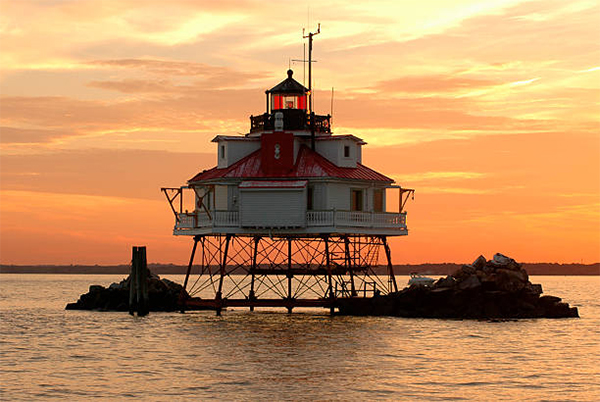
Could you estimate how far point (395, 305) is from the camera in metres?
63.7

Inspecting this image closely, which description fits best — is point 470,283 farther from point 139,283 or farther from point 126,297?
point 126,297

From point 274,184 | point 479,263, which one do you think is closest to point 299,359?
point 274,184

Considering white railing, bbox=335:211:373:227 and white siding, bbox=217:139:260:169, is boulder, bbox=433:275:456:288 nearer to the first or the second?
white railing, bbox=335:211:373:227

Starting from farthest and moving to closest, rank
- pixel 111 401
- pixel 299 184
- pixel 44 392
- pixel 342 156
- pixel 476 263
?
pixel 476 263 → pixel 342 156 → pixel 299 184 → pixel 44 392 → pixel 111 401

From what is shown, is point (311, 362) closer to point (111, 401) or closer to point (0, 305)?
point (111, 401)

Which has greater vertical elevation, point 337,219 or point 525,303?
point 337,219

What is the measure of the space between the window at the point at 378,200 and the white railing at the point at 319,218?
4987 millimetres

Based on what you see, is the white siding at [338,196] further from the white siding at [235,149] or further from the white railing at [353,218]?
the white siding at [235,149]

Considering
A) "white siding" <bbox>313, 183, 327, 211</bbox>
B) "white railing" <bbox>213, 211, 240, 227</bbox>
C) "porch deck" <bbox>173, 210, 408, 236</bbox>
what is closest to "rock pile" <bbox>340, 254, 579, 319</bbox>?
"porch deck" <bbox>173, 210, 408, 236</bbox>

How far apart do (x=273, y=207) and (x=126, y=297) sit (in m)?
22.7

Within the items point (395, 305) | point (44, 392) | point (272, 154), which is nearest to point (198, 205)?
point (272, 154)

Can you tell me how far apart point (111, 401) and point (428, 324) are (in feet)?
100

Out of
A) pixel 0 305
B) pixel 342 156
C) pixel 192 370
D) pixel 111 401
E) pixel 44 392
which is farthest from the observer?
pixel 0 305

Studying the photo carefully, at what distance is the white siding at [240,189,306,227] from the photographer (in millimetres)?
58438
